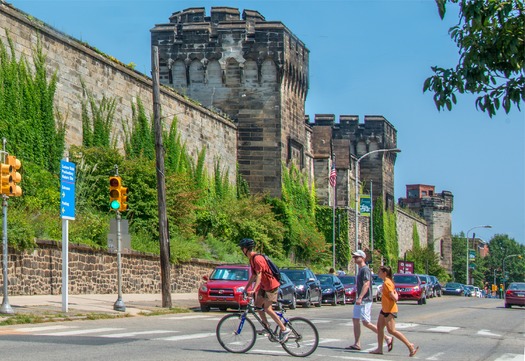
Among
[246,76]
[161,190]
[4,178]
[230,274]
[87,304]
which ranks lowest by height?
[87,304]

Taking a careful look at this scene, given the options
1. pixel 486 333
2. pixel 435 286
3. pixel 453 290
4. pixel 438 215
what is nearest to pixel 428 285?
pixel 435 286

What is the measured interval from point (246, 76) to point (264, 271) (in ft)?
140

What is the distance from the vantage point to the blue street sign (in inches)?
1042

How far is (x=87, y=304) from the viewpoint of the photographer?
29.2 metres

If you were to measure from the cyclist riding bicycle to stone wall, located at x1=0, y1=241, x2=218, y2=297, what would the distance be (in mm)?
13123

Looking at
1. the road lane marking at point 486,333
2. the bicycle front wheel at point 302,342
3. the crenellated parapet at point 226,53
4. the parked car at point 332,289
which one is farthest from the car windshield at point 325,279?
the bicycle front wheel at point 302,342

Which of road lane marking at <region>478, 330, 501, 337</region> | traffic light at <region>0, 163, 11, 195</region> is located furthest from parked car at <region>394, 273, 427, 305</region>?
traffic light at <region>0, 163, 11, 195</region>

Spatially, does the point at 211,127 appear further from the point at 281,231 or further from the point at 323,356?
the point at 323,356

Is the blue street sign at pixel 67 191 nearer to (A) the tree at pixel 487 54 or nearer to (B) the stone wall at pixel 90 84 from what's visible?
(B) the stone wall at pixel 90 84

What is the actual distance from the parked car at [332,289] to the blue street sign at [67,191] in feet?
60.7

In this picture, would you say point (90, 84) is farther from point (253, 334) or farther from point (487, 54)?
point (487, 54)

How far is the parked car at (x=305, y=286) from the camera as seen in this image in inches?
1507

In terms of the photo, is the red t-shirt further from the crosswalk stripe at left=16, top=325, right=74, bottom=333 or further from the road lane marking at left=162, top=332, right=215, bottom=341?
the crosswalk stripe at left=16, top=325, right=74, bottom=333

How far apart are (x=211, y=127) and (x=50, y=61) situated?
17352mm
